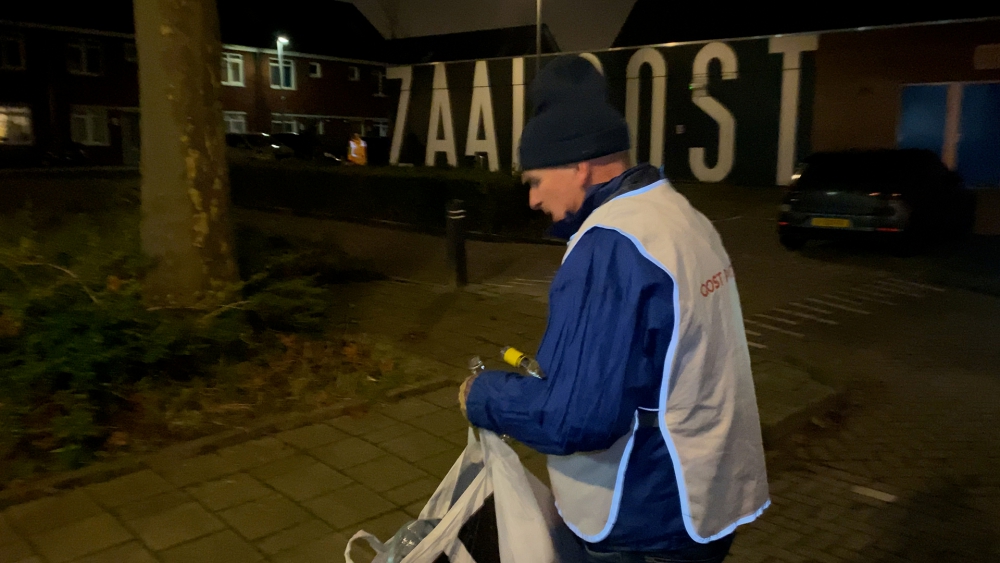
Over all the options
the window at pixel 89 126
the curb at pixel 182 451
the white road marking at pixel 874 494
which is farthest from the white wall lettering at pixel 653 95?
the window at pixel 89 126

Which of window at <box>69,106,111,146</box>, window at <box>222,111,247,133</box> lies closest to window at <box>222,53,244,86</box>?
window at <box>222,111,247,133</box>

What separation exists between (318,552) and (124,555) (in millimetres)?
807

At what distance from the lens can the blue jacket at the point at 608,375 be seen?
1681 millimetres

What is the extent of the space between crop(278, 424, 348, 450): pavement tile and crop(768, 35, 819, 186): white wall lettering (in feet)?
59.4

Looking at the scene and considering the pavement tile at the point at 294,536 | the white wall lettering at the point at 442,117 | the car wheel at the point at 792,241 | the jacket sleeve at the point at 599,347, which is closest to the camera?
the jacket sleeve at the point at 599,347

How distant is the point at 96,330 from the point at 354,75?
46802 millimetres

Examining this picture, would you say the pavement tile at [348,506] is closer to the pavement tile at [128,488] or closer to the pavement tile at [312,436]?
the pavement tile at [312,436]

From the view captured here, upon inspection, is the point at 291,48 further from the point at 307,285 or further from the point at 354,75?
the point at 307,285

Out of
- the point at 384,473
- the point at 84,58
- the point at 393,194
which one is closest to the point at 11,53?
the point at 84,58

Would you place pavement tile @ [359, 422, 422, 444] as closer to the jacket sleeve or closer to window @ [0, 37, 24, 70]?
the jacket sleeve

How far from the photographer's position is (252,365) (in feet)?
17.6

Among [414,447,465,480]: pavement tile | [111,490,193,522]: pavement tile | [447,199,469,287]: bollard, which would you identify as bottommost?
[414,447,465,480]: pavement tile

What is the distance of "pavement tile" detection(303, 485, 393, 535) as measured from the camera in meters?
3.81

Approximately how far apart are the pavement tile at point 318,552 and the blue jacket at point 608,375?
2.00 metres
